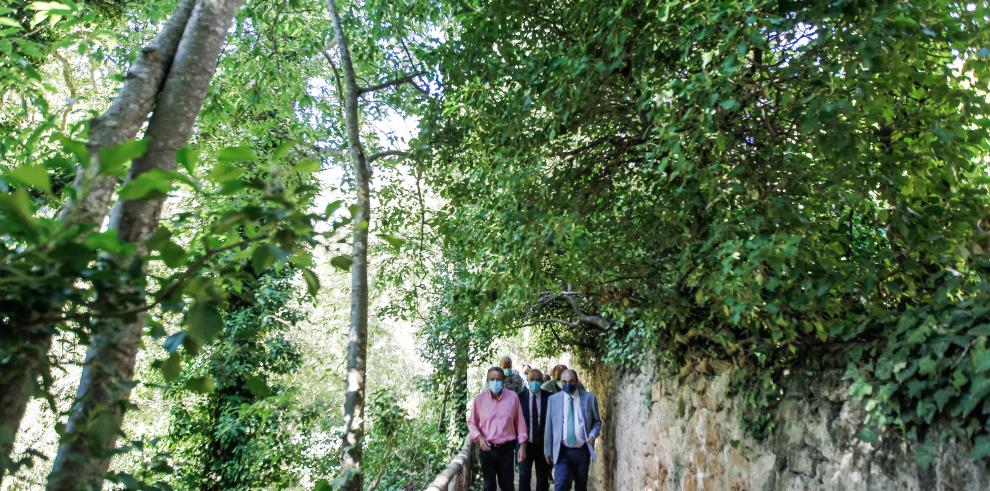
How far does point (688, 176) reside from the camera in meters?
3.76

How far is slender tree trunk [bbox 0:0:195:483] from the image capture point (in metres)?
1.05

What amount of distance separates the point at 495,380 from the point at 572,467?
1385 millimetres

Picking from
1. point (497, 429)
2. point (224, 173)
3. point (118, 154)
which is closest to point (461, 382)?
point (497, 429)

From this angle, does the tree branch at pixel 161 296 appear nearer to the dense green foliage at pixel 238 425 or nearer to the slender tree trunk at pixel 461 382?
the dense green foliage at pixel 238 425

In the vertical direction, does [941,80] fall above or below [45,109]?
above

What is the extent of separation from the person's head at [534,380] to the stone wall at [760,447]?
1.26 metres

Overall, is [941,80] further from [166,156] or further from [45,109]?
[45,109]

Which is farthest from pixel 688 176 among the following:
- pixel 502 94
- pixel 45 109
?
pixel 45 109

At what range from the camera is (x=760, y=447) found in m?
4.86

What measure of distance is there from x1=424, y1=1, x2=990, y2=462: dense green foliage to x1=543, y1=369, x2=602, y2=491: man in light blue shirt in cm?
198

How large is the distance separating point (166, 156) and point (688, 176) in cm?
297

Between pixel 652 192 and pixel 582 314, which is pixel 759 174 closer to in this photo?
pixel 652 192

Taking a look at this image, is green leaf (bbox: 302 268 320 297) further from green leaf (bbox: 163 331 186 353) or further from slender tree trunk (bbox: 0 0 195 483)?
slender tree trunk (bbox: 0 0 195 483)

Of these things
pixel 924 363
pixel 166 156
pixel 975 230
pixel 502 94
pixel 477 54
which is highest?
pixel 477 54
